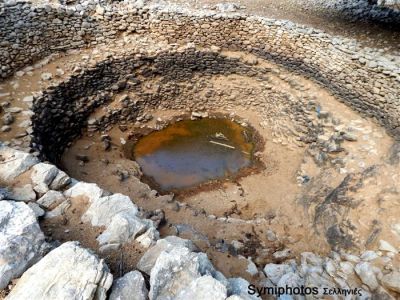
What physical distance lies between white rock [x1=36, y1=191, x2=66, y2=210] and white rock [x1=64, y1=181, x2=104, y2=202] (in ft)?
0.35

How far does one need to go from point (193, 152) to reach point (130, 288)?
7145mm

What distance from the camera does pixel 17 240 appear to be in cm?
316

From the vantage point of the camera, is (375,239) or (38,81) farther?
(38,81)

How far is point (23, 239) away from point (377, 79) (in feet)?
27.9

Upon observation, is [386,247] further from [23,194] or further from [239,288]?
[23,194]

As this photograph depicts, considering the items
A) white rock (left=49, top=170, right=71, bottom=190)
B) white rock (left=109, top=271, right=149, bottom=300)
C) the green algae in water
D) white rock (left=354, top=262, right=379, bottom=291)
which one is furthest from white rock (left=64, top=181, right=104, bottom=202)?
the green algae in water

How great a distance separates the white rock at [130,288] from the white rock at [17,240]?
855mm

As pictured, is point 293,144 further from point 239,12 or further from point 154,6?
point 154,6

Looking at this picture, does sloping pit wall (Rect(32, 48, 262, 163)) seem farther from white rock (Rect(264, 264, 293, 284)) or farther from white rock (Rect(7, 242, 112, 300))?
white rock (Rect(264, 264, 293, 284))

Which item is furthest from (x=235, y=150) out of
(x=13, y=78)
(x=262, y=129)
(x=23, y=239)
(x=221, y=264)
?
(x=23, y=239)

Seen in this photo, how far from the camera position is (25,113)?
8.01m

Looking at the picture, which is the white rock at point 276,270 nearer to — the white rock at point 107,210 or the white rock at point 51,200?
the white rock at point 107,210

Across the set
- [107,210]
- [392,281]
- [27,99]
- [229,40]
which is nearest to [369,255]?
[392,281]

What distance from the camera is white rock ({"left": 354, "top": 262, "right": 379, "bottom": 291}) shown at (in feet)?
16.9
